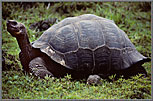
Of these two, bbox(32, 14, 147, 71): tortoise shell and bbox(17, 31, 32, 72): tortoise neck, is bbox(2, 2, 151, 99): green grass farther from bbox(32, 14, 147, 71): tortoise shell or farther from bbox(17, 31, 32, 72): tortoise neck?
bbox(32, 14, 147, 71): tortoise shell

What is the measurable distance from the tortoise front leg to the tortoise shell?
22 cm

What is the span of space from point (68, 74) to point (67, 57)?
0.34 metres

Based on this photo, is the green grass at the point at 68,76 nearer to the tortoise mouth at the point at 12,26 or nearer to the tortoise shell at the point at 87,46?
the tortoise shell at the point at 87,46

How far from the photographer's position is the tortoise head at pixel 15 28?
13.4ft

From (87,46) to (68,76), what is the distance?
2.05 feet

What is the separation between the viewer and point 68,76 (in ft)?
13.2

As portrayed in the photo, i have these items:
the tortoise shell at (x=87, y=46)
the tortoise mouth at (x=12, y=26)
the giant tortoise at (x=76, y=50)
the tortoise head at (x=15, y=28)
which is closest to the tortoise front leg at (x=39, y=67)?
the giant tortoise at (x=76, y=50)

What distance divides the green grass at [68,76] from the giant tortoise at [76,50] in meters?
0.22

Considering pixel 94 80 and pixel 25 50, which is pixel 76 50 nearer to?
pixel 94 80

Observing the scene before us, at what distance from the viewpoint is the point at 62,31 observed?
4.44 meters

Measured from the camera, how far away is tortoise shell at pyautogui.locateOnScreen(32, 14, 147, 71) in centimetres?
426

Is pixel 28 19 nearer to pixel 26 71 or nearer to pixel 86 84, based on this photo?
pixel 26 71

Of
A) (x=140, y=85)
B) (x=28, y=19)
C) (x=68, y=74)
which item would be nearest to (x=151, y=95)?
(x=140, y=85)

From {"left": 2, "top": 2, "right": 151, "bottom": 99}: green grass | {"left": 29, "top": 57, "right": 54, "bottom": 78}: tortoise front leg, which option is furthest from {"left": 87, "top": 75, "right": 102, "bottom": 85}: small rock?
{"left": 29, "top": 57, "right": 54, "bottom": 78}: tortoise front leg
